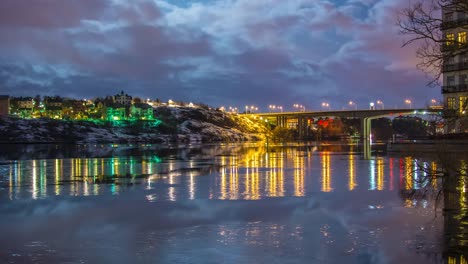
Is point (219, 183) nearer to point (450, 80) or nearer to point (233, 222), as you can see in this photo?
point (233, 222)

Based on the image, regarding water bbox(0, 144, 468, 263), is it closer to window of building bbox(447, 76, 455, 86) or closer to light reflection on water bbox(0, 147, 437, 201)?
light reflection on water bbox(0, 147, 437, 201)

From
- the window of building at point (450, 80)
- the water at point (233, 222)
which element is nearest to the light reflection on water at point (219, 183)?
the water at point (233, 222)

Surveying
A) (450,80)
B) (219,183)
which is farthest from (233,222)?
(450,80)

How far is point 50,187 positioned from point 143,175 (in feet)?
27.2

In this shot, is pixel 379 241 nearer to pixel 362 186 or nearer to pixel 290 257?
pixel 290 257

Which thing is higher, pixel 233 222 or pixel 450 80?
pixel 450 80

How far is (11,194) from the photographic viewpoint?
82.7ft

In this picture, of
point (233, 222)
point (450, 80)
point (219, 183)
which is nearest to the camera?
point (233, 222)

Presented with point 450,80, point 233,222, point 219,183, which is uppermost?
point 450,80

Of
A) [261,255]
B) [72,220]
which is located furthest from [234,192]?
[261,255]

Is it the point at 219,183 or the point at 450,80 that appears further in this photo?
the point at 450,80

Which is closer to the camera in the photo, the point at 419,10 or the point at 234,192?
the point at 419,10

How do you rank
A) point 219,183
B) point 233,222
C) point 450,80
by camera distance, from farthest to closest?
1. point 450,80
2. point 219,183
3. point 233,222

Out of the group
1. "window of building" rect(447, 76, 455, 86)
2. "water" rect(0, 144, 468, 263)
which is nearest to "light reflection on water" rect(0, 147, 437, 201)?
"water" rect(0, 144, 468, 263)
